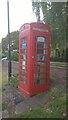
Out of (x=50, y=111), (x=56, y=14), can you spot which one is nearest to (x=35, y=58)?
(x=50, y=111)

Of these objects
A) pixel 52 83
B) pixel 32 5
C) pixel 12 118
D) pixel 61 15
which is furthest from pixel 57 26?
pixel 12 118

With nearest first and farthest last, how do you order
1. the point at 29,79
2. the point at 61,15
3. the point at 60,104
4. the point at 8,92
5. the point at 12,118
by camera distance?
the point at 12,118 → the point at 60,104 → the point at 29,79 → the point at 8,92 → the point at 61,15

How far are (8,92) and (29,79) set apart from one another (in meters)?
1.09

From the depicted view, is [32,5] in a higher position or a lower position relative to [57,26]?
higher

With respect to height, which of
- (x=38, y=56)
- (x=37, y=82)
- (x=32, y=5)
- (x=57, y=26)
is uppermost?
(x=32, y=5)

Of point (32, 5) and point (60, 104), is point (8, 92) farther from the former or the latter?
point (32, 5)

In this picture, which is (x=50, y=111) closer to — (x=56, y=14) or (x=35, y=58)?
(x=35, y=58)

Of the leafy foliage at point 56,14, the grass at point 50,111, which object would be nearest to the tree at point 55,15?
the leafy foliage at point 56,14

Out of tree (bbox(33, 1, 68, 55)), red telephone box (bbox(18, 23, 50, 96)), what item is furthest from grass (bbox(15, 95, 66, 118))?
tree (bbox(33, 1, 68, 55))

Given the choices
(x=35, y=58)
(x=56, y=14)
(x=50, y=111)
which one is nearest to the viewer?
(x=50, y=111)

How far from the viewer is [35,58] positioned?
6754 millimetres

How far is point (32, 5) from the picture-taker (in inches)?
377

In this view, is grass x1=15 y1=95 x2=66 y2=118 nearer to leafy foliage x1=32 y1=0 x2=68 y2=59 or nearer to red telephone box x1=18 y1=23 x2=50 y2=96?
red telephone box x1=18 y1=23 x2=50 y2=96

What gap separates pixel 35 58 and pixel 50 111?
2146 mm
